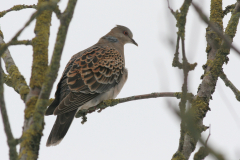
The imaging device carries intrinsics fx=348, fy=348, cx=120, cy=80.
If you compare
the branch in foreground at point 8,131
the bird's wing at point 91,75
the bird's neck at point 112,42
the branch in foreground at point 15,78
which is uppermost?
the bird's neck at point 112,42

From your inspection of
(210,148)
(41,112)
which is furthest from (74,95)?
(210,148)

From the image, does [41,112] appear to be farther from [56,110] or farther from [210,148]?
[56,110]

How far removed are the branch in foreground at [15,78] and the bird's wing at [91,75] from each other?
771 millimetres

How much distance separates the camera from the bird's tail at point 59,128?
14.7 ft

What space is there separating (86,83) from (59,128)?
35.1 inches

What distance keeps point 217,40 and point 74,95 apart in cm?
206

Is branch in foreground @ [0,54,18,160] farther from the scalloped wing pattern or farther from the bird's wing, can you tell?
the scalloped wing pattern

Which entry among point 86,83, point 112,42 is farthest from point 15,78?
point 112,42

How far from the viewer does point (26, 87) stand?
3.60 meters

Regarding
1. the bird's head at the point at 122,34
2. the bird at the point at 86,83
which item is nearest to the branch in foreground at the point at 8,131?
the bird at the point at 86,83

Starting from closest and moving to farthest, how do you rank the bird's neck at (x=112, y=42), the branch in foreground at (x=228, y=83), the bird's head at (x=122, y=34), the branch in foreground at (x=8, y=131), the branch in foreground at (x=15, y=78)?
the branch in foreground at (x=8, y=131), the branch in foreground at (x=15, y=78), the branch in foreground at (x=228, y=83), the bird's neck at (x=112, y=42), the bird's head at (x=122, y=34)

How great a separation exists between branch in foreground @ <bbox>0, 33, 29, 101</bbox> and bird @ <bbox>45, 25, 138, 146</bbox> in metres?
0.76

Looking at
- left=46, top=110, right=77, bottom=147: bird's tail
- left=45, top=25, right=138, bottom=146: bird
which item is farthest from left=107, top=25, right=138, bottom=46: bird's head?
left=46, top=110, right=77, bottom=147: bird's tail

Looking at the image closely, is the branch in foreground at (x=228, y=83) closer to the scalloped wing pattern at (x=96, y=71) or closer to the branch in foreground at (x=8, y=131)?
the scalloped wing pattern at (x=96, y=71)
